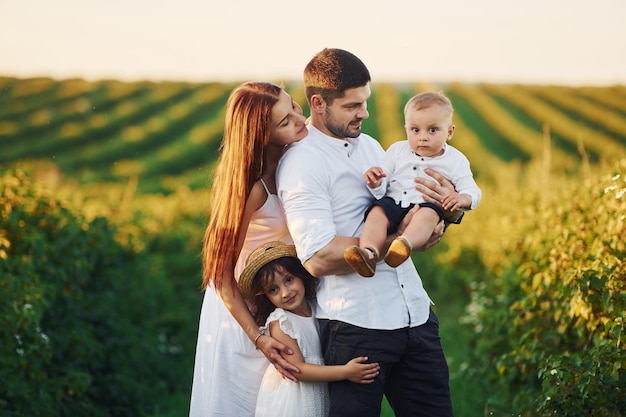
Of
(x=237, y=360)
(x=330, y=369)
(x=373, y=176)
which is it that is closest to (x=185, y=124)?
(x=237, y=360)

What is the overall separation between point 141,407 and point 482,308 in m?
3.03

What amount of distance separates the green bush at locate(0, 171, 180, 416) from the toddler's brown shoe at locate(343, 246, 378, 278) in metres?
2.53

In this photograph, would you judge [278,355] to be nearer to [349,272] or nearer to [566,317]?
[349,272]

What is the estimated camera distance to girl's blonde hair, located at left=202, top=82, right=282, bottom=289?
139 inches

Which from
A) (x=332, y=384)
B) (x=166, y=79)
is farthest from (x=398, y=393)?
(x=166, y=79)

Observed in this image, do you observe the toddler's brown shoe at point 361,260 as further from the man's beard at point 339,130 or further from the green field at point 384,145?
the green field at point 384,145

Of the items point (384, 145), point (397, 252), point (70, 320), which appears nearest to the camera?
point (397, 252)

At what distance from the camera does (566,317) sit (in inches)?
193

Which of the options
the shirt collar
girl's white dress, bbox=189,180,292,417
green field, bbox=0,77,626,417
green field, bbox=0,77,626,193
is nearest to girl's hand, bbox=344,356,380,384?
girl's white dress, bbox=189,180,292,417

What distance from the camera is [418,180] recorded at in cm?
357

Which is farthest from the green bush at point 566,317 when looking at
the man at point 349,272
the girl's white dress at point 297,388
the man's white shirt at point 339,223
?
the girl's white dress at point 297,388

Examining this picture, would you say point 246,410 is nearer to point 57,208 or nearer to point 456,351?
point 57,208

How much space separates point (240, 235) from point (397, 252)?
823mm

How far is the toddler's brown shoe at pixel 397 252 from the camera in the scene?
3260mm
